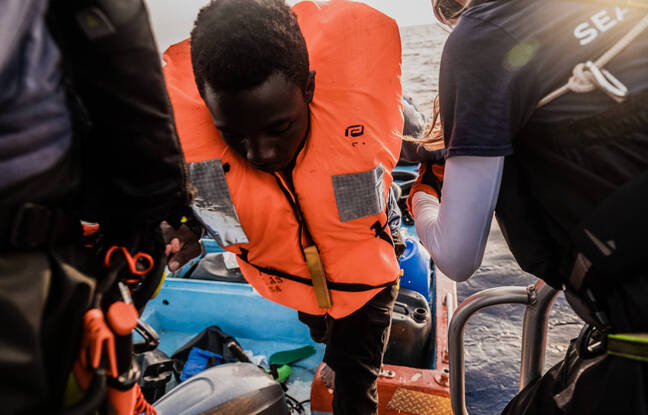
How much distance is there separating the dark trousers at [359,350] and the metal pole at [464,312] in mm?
458

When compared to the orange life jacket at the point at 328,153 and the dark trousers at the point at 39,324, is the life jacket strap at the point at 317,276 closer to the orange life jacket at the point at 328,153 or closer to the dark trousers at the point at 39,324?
the orange life jacket at the point at 328,153

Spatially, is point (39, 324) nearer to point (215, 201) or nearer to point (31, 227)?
point (31, 227)

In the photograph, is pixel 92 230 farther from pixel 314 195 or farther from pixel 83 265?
pixel 314 195

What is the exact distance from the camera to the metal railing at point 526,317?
1.11 metres

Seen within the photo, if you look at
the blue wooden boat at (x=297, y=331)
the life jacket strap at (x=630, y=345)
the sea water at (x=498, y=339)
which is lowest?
the sea water at (x=498, y=339)

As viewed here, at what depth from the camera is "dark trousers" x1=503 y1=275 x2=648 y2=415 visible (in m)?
0.66

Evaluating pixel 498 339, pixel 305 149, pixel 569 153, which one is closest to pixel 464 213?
pixel 569 153

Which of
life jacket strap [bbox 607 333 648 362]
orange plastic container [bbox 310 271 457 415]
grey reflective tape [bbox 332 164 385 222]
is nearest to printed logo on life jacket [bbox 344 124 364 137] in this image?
grey reflective tape [bbox 332 164 385 222]

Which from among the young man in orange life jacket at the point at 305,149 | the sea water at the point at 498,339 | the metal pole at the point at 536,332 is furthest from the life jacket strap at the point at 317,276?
the sea water at the point at 498,339

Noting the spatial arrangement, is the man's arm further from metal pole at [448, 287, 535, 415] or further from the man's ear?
metal pole at [448, 287, 535, 415]

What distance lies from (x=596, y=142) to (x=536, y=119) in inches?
4.2

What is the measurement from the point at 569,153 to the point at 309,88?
85cm

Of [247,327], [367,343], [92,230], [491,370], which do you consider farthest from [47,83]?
[491,370]

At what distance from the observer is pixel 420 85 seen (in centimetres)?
→ 1451
